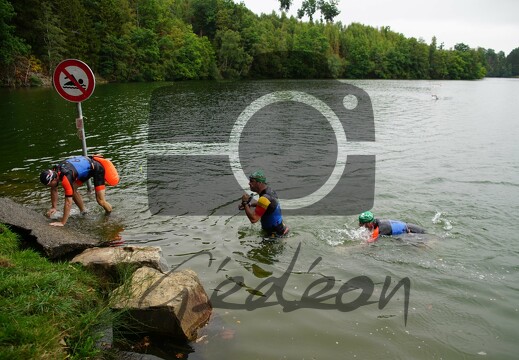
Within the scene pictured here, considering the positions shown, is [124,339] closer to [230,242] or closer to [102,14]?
[230,242]

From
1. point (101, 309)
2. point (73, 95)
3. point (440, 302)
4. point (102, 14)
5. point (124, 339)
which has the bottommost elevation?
point (440, 302)

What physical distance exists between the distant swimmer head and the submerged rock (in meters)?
4.23

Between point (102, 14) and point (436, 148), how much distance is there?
6856cm

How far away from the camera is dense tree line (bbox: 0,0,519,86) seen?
181 feet

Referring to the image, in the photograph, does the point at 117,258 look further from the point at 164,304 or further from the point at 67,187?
the point at 67,187

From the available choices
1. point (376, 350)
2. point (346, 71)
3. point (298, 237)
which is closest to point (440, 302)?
point (376, 350)

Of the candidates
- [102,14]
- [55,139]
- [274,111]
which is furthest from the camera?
[102,14]

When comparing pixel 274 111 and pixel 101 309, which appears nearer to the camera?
pixel 101 309

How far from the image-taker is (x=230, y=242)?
9125 millimetres

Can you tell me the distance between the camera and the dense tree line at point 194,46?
55.3 meters

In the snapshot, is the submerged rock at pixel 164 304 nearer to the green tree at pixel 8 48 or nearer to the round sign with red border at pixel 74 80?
the round sign with red border at pixel 74 80

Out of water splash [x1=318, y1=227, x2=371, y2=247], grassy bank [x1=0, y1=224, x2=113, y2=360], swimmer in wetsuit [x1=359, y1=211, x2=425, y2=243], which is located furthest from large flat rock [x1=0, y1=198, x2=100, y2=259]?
swimmer in wetsuit [x1=359, y1=211, x2=425, y2=243]

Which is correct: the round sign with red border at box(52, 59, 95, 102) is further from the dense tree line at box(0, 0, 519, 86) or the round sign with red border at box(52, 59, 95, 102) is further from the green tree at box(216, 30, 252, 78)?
the green tree at box(216, 30, 252, 78)

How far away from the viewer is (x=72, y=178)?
9.33 metres
